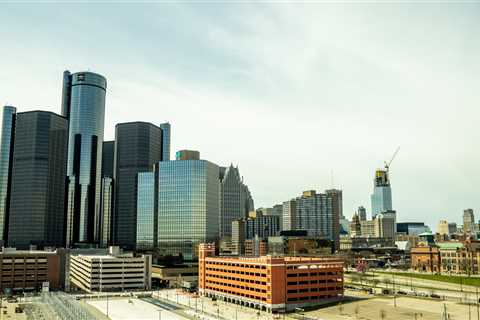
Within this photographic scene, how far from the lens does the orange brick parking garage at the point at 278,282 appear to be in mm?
156125

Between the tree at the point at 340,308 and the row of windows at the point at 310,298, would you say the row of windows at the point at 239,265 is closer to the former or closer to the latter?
the row of windows at the point at 310,298

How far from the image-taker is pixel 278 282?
512 feet

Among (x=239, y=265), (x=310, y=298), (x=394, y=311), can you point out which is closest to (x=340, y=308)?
(x=310, y=298)

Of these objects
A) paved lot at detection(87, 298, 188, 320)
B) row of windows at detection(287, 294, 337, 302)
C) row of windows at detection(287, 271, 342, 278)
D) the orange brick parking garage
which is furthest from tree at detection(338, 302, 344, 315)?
paved lot at detection(87, 298, 188, 320)

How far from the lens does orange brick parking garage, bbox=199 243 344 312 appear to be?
512ft

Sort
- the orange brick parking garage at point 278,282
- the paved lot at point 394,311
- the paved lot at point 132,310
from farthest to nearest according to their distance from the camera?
the orange brick parking garage at point 278,282 → the paved lot at point 132,310 → the paved lot at point 394,311

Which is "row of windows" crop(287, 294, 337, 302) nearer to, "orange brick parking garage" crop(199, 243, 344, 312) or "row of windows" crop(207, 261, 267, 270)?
"orange brick parking garage" crop(199, 243, 344, 312)

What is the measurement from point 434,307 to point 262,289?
55944 millimetres

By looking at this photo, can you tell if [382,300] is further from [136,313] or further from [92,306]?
[92,306]

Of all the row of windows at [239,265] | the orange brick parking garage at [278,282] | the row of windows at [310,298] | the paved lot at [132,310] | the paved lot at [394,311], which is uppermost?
the row of windows at [239,265]

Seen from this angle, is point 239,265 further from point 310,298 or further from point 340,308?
point 340,308

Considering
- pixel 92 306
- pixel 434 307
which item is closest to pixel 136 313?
pixel 92 306

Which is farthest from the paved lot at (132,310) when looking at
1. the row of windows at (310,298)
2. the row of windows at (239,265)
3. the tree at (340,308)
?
the tree at (340,308)

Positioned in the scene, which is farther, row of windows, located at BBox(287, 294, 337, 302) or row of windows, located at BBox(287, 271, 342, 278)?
row of windows, located at BBox(287, 271, 342, 278)
